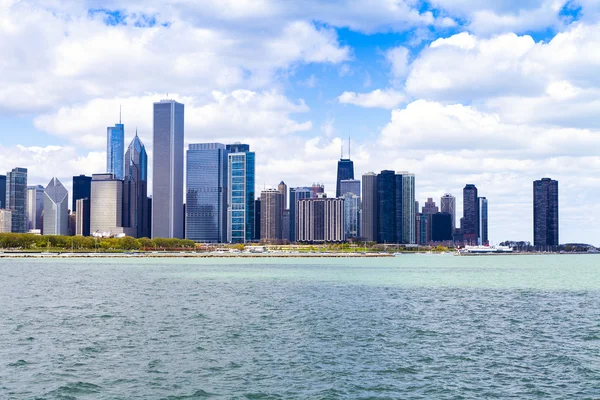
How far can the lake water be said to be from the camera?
37812 mm

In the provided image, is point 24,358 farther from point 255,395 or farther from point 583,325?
point 583,325

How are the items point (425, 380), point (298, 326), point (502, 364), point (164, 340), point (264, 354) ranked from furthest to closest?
point (298, 326), point (164, 340), point (264, 354), point (502, 364), point (425, 380)

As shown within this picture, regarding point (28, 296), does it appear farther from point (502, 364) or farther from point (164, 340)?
point (502, 364)

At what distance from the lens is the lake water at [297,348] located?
37.8 meters

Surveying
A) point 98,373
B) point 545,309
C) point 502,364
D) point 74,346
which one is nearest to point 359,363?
point 502,364

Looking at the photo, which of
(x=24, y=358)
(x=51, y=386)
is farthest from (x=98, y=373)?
(x=24, y=358)

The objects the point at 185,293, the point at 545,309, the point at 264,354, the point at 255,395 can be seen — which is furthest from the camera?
the point at 185,293

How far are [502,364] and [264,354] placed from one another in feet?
50.4

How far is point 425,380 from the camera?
3978 centimetres

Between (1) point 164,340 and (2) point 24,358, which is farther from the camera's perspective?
(1) point 164,340

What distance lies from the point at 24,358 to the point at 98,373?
7340mm

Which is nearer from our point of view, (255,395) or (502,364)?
(255,395)

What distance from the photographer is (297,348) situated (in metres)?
49.8

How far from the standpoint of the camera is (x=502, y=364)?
44.2 meters
